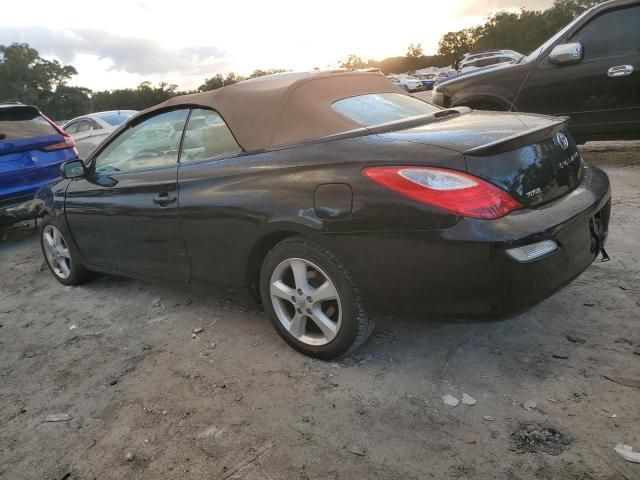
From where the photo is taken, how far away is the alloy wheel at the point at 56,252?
455 centimetres

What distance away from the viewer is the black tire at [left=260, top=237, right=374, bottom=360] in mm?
2545

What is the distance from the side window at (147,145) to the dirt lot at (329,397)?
3.27 feet

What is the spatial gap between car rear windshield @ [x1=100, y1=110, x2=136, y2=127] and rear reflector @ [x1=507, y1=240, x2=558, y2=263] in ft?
35.6

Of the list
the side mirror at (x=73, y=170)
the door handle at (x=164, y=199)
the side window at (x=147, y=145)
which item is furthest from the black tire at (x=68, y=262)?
the door handle at (x=164, y=199)

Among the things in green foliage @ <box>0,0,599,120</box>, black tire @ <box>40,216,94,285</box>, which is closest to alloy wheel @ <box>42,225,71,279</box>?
black tire @ <box>40,216,94,285</box>

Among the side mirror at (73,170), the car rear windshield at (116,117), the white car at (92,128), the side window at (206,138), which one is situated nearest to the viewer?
the side window at (206,138)

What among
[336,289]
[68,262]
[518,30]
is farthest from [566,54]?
[518,30]

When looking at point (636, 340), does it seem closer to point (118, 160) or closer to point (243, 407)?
point (243, 407)

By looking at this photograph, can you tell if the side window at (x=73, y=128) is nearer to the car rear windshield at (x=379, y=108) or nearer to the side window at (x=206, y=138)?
the side window at (x=206, y=138)

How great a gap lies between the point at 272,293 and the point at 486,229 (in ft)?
4.07

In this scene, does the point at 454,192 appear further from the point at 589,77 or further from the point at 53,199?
the point at 589,77

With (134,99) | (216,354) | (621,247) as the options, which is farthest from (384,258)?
(134,99)

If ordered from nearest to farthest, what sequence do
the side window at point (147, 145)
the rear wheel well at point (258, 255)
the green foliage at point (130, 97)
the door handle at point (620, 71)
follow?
the rear wheel well at point (258, 255)
the side window at point (147, 145)
the door handle at point (620, 71)
the green foliage at point (130, 97)

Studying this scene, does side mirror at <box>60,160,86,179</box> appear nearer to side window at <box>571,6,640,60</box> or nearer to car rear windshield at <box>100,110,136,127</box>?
side window at <box>571,6,640,60</box>
